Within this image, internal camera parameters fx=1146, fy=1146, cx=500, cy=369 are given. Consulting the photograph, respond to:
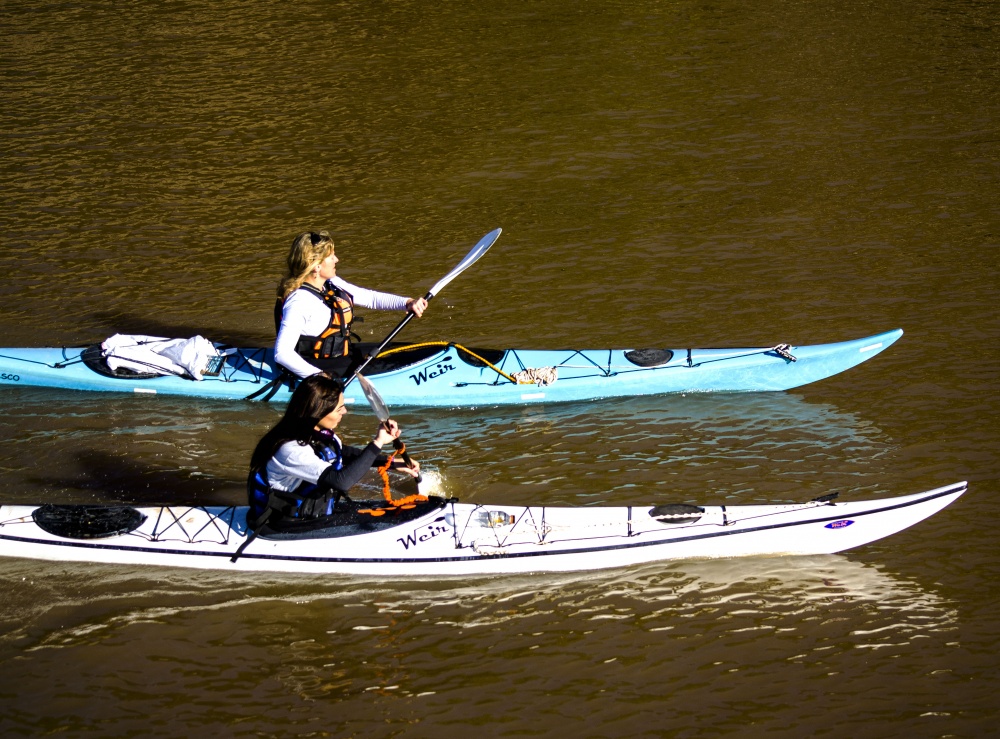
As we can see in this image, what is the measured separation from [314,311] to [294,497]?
4.49 feet

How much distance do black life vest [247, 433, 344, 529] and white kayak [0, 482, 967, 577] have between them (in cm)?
11

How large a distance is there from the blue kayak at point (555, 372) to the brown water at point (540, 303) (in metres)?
0.10

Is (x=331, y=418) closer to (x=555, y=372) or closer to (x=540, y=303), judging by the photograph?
(x=555, y=372)

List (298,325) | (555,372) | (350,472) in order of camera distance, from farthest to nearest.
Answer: (555,372) < (298,325) < (350,472)

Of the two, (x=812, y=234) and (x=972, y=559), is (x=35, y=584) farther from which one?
(x=812, y=234)

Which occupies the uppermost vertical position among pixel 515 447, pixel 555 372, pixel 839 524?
pixel 555 372

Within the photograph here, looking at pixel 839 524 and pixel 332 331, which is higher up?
pixel 332 331

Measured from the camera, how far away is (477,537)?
14.7ft

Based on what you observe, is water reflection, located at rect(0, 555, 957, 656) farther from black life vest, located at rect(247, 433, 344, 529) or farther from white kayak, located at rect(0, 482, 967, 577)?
black life vest, located at rect(247, 433, 344, 529)

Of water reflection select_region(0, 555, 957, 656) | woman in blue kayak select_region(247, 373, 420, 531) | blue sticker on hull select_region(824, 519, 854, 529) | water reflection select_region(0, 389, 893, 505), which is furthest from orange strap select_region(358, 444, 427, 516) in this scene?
blue sticker on hull select_region(824, 519, 854, 529)

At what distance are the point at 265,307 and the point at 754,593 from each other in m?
3.90

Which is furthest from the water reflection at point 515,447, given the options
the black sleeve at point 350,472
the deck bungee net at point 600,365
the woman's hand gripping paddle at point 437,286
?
the black sleeve at point 350,472

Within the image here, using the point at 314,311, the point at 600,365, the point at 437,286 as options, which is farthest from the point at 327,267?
the point at 600,365

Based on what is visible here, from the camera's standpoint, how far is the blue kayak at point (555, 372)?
19.2ft
